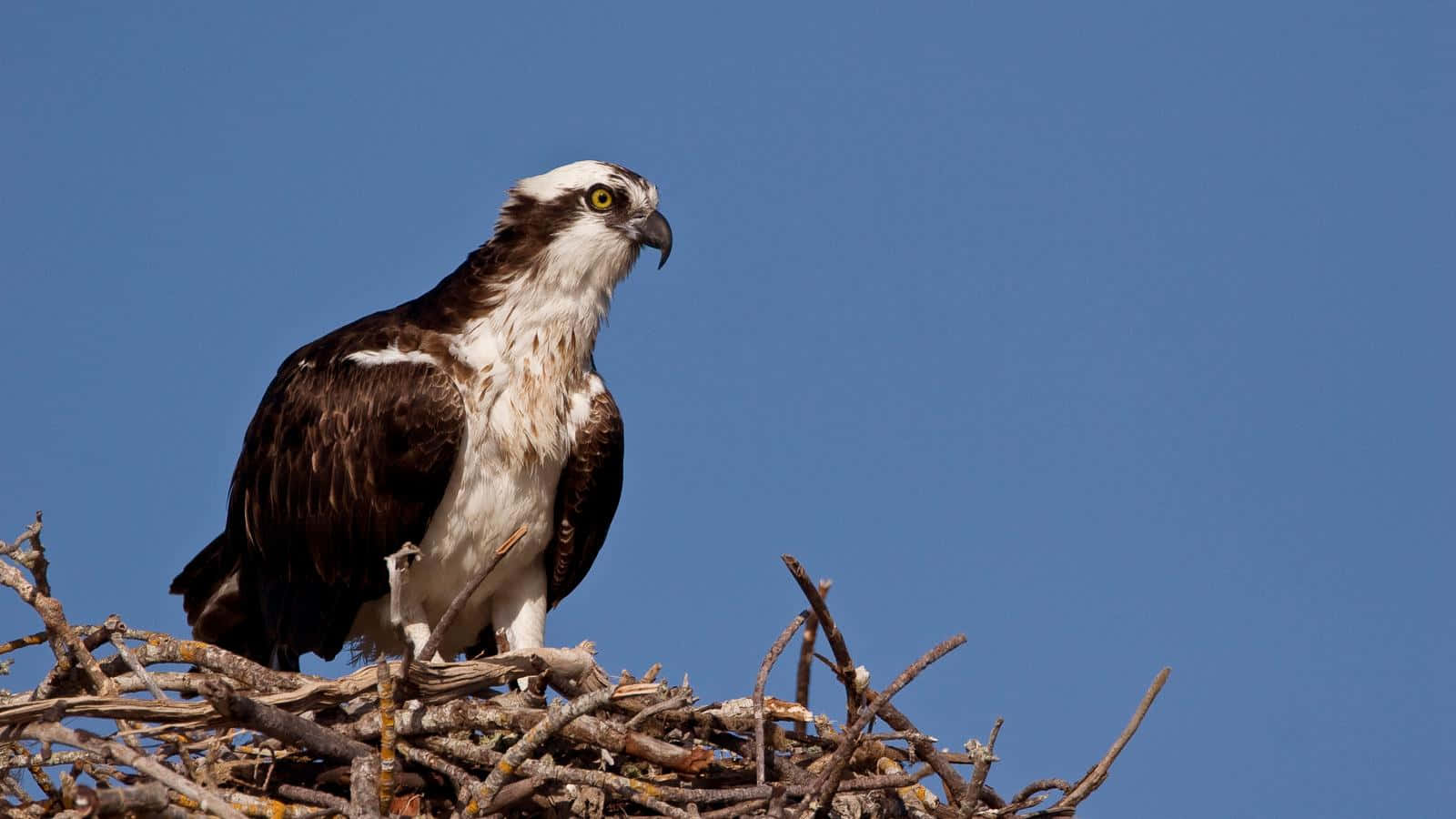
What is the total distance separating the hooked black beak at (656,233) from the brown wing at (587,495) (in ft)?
2.38

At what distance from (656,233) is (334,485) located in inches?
72.9

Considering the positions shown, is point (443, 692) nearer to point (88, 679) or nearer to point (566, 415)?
point (88, 679)

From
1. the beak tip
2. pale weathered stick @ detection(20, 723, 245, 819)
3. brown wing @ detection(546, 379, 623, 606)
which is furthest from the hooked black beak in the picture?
pale weathered stick @ detection(20, 723, 245, 819)

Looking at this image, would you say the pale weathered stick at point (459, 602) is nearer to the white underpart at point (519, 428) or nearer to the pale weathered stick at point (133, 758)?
the pale weathered stick at point (133, 758)

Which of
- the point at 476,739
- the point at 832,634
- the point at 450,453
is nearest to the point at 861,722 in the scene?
the point at 832,634

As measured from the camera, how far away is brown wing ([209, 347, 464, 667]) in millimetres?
7617

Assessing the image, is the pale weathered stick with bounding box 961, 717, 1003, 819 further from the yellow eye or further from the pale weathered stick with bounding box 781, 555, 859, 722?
the yellow eye

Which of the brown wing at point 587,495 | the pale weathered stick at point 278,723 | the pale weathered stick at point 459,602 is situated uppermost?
A: the brown wing at point 587,495

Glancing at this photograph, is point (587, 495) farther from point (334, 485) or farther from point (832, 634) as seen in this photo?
point (832, 634)

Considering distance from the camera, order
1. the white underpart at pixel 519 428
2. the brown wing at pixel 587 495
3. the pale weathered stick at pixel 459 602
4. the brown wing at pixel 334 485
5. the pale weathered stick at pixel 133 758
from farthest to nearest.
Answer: the brown wing at pixel 587 495
the white underpart at pixel 519 428
the brown wing at pixel 334 485
the pale weathered stick at pixel 459 602
the pale weathered stick at pixel 133 758

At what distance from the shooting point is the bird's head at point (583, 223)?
8188 mm

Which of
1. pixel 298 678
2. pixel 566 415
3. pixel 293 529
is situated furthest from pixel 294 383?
pixel 298 678

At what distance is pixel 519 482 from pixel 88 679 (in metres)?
2.35

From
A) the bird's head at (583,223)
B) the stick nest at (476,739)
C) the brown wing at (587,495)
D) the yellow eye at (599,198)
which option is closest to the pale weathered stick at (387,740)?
the stick nest at (476,739)
